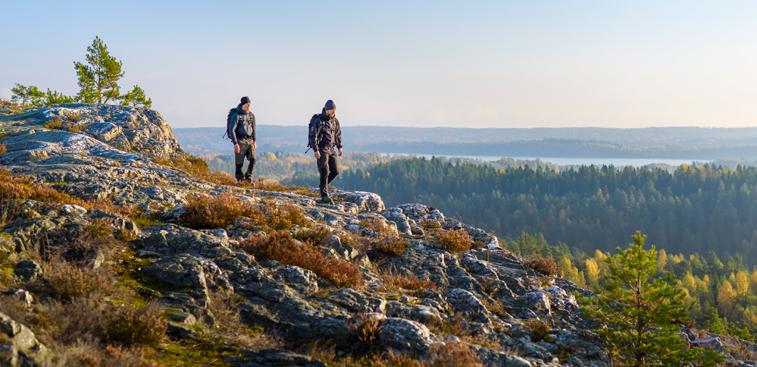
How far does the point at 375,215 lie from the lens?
1517cm

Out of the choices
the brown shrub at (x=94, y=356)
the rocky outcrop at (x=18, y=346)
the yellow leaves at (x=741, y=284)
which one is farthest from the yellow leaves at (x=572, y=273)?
the rocky outcrop at (x=18, y=346)

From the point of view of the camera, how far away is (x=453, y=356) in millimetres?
7109

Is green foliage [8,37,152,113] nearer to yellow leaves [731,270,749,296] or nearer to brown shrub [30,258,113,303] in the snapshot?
brown shrub [30,258,113,303]

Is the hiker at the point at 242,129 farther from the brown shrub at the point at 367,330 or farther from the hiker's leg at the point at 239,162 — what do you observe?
the brown shrub at the point at 367,330

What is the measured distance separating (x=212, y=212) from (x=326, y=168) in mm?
5057

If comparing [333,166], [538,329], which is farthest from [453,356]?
[333,166]

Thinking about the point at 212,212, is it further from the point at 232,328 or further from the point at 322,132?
the point at 322,132

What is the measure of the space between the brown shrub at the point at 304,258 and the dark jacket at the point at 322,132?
574cm

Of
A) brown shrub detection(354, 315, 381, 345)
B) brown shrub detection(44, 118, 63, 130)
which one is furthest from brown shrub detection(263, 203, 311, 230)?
brown shrub detection(44, 118, 63, 130)

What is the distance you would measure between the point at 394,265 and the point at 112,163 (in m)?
9.13

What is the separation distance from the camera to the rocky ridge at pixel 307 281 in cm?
753

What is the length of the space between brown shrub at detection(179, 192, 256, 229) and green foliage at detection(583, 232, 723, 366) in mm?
7498

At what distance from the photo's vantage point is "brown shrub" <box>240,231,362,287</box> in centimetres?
937

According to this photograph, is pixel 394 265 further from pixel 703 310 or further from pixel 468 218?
pixel 468 218
